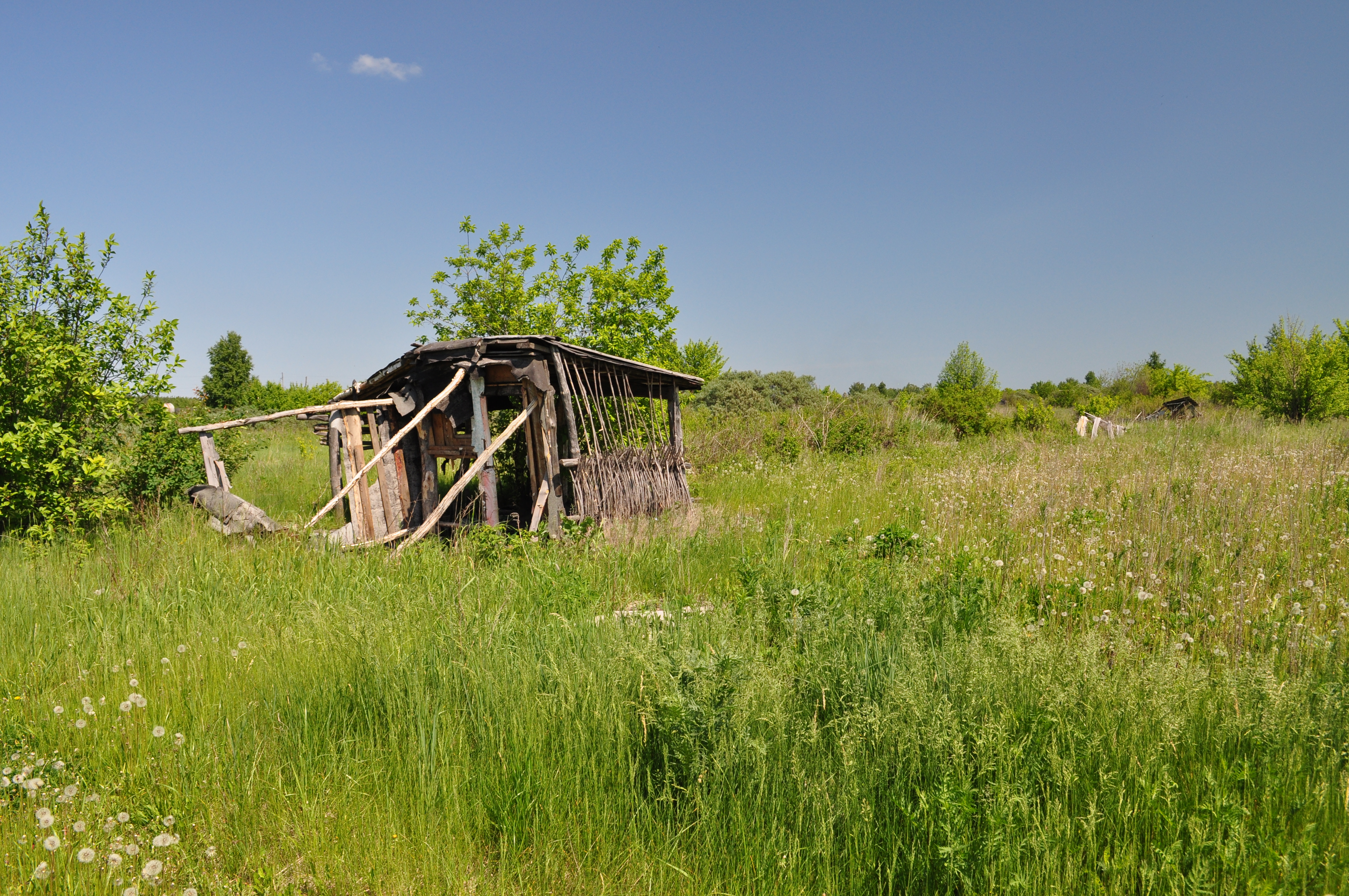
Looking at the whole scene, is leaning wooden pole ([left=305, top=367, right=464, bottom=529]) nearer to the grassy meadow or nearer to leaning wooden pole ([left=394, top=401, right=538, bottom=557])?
leaning wooden pole ([left=394, top=401, right=538, bottom=557])

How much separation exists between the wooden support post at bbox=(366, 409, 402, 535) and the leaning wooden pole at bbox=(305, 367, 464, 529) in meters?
0.51

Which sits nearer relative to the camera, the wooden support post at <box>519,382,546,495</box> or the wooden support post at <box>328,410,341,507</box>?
the wooden support post at <box>519,382,546,495</box>

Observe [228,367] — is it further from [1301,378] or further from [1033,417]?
[1301,378]

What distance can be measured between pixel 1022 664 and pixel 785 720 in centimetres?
131

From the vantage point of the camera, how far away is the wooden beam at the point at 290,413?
7125 millimetres

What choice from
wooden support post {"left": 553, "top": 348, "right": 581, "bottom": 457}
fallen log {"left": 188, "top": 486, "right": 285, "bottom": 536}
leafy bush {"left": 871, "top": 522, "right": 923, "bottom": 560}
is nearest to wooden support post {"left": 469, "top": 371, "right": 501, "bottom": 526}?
wooden support post {"left": 553, "top": 348, "right": 581, "bottom": 457}

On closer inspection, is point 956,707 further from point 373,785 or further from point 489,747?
point 373,785

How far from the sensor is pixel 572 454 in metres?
9.45

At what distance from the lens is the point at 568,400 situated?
9117 millimetres

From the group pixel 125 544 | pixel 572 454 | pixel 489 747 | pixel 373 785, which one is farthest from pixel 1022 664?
pixel 125 544

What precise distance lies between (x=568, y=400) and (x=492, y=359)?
1149 millimetres

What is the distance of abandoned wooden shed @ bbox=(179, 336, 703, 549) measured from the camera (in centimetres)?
873

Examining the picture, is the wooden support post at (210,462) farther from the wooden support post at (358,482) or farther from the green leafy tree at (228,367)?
the green leafy tree at (228,367)

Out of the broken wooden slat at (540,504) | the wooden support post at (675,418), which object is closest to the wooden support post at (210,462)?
the broken wooden slat at (540,504)
